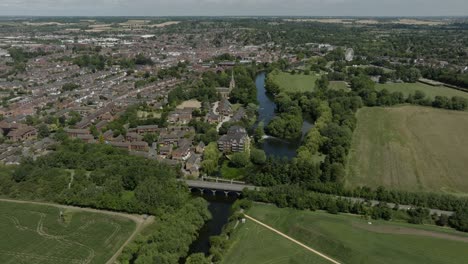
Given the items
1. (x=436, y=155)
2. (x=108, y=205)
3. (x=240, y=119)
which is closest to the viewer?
(x=108, y=205)

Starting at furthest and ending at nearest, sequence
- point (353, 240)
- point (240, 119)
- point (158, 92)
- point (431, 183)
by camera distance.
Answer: point (158, 92)
point (240, 119)
point (431, 183)
point (353, 240)

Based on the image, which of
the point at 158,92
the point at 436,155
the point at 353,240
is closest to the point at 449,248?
the point at 353,240

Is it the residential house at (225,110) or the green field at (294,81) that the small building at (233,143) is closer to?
the residential house at (225,110)

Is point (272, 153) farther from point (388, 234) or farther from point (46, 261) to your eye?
point (46, 261)

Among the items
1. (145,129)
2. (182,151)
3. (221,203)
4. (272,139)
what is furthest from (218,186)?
(145,129)

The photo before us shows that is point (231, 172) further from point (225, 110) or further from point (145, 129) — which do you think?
point (225, 110)
